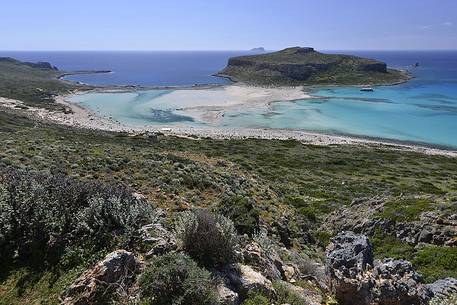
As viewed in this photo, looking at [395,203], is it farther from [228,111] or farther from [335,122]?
[228,111]

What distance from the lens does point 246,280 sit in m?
8.00

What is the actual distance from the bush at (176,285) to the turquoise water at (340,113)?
233 ft

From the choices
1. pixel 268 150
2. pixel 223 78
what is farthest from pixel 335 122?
pixel 223 78

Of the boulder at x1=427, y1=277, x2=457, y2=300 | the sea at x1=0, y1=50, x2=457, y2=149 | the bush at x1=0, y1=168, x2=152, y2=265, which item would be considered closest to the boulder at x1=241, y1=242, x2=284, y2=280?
the bush at x1=0, y1=168, x2=152, y2=265

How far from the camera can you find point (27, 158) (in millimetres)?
21109

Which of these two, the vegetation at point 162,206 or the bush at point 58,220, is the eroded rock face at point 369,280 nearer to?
the vegetation at point 162,206

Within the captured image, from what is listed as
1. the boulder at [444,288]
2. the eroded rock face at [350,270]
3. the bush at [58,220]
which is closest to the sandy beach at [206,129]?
the eroded rock face at [350,270]

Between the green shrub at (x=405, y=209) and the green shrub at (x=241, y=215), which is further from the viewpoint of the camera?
the green shrub at (x=405, y=209)

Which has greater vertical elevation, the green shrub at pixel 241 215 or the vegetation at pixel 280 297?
the vegetation at pixel 280 297

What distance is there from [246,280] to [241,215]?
19.9 ft

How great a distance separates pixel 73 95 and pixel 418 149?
95527mm

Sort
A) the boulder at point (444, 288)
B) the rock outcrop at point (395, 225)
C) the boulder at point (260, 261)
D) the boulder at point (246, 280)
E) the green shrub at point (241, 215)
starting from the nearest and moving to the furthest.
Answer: the boulder at point (246, 280), the boulder at point (260, 261), the boulder at point (444, 288), the green shrub at point (241, 215), the rock outcrop at point (395, 225)

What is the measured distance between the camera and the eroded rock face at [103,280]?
23.5 ft

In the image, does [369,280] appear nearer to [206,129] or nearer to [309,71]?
[206,129]
